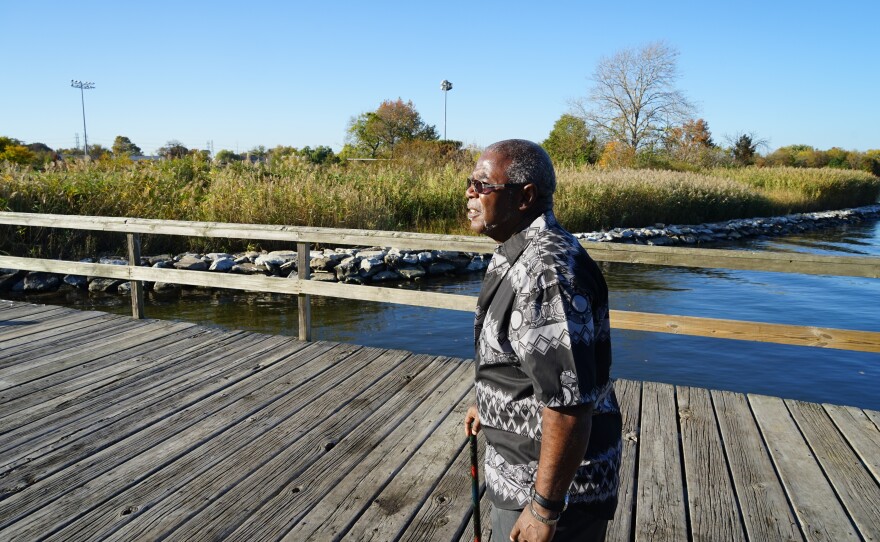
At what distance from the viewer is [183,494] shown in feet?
9.02

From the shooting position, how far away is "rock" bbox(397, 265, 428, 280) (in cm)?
1201

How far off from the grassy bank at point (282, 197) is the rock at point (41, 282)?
1.51 ft

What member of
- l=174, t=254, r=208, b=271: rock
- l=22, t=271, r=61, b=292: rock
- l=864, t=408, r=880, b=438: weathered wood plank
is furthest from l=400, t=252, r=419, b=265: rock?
l=864, t=408, r=880, b=438: weathered wood plank

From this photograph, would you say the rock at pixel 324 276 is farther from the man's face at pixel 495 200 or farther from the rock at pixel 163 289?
the man's face at pixel 495 200

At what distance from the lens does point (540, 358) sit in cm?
138

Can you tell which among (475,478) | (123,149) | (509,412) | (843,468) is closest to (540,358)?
(509,412)

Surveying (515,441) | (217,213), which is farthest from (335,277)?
(515,441)

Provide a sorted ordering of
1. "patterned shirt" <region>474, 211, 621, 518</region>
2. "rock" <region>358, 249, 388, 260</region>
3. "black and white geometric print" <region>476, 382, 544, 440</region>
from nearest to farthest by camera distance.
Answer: "patterned shirt" <region>474, 211, 621, 518</region> → "black and white geometric print" <region>476, 382, 544, 440</region> → "rock" <region>358, 249, 388, 260</region>

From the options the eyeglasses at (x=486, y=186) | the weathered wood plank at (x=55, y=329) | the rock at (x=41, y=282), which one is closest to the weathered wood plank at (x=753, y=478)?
the eyeglasses at (x=486, y=186)

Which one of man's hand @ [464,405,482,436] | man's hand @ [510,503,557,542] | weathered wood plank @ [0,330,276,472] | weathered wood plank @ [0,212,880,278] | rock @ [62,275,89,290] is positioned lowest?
rock @ [62,275,89,290]

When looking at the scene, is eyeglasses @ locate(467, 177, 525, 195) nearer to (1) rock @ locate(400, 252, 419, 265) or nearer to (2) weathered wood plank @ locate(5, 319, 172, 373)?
(2) weathered wood plank @ locate(5, 319, 172, 373)

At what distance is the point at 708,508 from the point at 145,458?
257 centimetres

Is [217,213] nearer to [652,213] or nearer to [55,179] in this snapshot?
[55,179]

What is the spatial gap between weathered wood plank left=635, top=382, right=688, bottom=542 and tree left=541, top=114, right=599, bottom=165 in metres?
30.9
